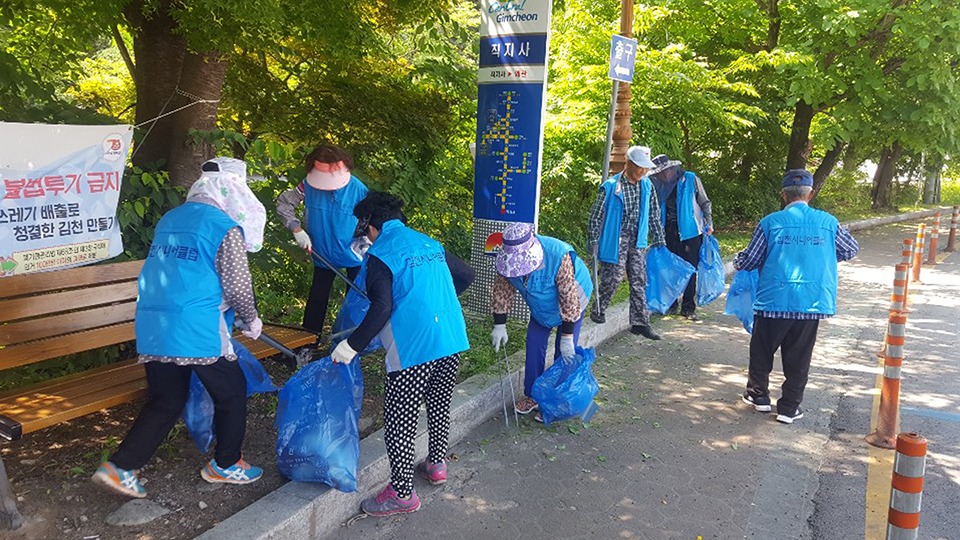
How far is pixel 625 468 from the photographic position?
4.10 meters

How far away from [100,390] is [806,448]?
166 inches

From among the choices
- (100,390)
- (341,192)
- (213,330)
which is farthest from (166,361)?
(341,192)

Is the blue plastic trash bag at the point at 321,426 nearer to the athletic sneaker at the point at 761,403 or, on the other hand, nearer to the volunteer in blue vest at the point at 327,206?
the volunteer in blue vest at the point at 327,206

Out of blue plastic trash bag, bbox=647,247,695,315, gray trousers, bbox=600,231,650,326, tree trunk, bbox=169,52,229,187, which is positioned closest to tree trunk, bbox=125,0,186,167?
tree trunk, bbox=169,52,229,187

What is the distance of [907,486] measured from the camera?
2494mm

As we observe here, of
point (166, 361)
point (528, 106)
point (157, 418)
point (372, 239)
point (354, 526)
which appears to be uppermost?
point (528, 106)

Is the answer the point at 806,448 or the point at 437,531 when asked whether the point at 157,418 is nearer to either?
the point at 437,531

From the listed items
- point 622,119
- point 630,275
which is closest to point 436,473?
point 630,275

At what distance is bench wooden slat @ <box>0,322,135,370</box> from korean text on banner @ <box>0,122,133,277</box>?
0.40 meters

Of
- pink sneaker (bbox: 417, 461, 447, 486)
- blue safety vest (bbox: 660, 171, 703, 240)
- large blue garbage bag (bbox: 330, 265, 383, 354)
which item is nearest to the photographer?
pink sneaker (bbox: 417, 461, 447, 486)

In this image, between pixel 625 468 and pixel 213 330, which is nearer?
pixel 213 330

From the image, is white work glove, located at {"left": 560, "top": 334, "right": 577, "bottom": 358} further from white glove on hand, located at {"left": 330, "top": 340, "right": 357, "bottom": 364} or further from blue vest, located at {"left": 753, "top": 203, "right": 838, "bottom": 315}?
white glove on hand, located at {"left": 330, "top": 340, "right": 357, "bottom": 364}

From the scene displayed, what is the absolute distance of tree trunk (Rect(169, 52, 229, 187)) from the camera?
5.09m

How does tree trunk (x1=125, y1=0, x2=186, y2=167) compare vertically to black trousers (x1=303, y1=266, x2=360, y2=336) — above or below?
above
